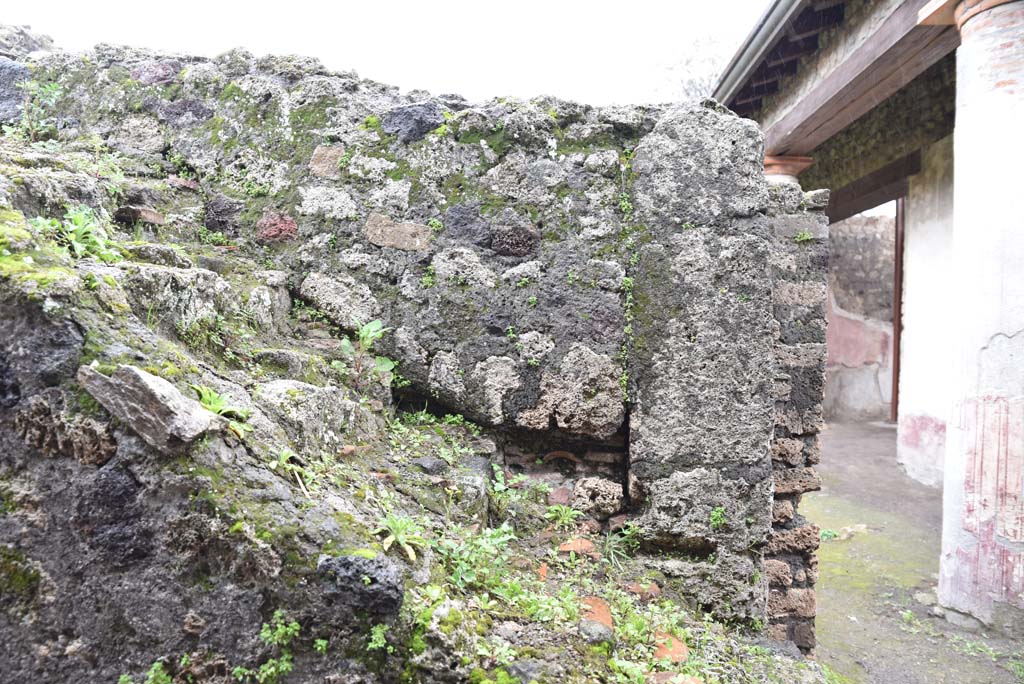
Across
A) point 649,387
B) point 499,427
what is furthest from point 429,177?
point 649,387

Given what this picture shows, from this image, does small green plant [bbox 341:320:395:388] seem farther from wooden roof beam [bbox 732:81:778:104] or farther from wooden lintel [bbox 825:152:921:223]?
wooden lintel [bbox 825:152:921:223]

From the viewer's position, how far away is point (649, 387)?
8.22 feet

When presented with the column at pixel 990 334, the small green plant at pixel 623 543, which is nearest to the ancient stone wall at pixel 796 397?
the small green plant at pixel 623 543

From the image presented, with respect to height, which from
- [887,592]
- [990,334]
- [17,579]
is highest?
[990,334]

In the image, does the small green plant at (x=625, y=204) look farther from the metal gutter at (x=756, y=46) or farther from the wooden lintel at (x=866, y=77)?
the metal gutter at (x=756, y=46)

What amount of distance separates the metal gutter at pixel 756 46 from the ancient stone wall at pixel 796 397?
8.07 feet

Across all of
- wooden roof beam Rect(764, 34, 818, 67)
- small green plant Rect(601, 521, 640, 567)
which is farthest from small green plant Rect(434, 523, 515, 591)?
wooden roof beam Rect(764, 34, 818, 67)

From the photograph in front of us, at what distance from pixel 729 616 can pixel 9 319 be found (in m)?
2.49

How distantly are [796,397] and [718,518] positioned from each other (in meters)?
0.94

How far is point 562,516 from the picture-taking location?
2.48 m

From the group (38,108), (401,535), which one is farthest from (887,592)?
(38,108)

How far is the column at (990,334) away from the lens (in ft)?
12.0

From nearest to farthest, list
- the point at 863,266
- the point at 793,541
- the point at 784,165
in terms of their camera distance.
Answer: the point at 793,541
the point at 784,165
the point at 863,266

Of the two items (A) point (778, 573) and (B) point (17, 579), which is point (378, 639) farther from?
(A) point (778, 573)
